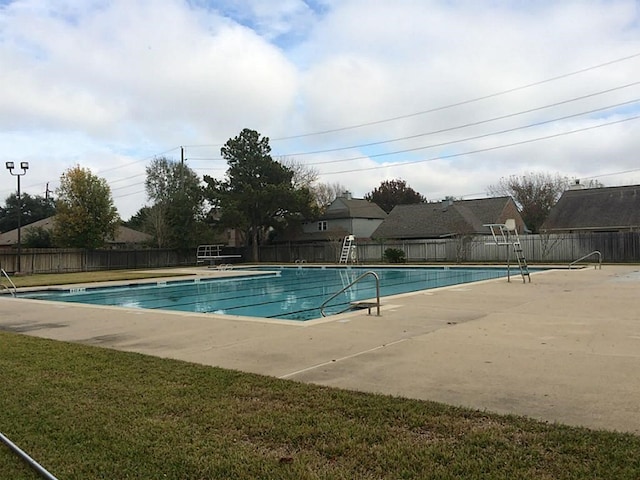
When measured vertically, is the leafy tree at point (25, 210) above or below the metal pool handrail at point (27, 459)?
above

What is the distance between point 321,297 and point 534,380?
11.5 meters

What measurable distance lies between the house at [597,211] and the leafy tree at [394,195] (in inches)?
887

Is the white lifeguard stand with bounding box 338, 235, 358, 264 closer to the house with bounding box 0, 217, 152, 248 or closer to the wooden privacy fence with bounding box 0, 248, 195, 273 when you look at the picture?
the wooden privacy fence with bounding box 0, 248, 195, 273

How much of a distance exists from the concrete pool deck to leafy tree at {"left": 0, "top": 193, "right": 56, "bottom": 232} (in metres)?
49.6

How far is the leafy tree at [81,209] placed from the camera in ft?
115

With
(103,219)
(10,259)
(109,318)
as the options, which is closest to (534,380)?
(109,318)

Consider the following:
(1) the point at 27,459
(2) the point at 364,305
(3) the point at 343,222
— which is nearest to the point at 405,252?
(3) the point at 343,222

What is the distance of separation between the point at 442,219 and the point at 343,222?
9.02 m

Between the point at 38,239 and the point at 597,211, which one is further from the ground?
the point at 597,211

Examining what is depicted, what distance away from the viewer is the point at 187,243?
39812mm

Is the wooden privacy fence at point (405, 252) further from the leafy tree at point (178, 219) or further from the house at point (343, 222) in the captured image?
the house at point (343, 222)

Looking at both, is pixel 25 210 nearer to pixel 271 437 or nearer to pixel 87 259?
pixel 87 259

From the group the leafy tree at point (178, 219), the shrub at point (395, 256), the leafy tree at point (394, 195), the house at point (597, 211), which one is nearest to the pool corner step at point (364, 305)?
the shrub at point (395, 256)

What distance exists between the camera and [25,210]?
5544cm
